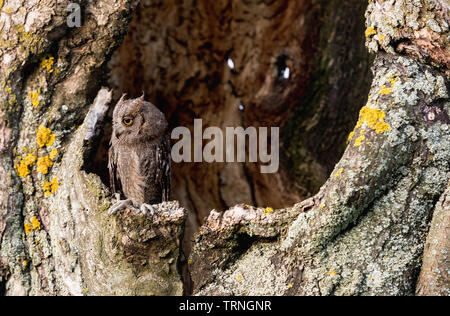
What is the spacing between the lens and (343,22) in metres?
3.47

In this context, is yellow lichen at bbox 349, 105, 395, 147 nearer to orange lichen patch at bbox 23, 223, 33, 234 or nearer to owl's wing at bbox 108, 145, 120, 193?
owl's wing at bbox 108, 145, 120, 193

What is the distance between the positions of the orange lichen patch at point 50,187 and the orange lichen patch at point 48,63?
1.73 feet

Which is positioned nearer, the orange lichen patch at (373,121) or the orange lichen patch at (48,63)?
the orange lichen patch at (373,121)

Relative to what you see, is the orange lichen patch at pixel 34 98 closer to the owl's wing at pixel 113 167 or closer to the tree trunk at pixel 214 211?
the tree trunk at pixel 214 211

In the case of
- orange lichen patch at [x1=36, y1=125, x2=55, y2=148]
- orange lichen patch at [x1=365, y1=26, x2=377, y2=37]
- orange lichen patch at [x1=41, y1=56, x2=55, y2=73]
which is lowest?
orange lichen patch at [x1=36, y1=125, x2=55, y2=148]

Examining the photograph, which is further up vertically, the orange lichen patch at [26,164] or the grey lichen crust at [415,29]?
the grey lichen crust at [415,29]

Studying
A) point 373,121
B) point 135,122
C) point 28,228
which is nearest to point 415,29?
point 373,121

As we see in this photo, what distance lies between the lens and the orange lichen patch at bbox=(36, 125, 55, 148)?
2396mm

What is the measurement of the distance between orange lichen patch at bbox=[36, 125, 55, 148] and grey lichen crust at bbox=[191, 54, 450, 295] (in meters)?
0.91

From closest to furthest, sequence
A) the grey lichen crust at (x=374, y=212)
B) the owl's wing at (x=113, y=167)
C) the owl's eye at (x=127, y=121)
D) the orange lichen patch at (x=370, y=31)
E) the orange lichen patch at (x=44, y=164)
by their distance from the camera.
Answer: the grey lichen crust at (x=374, y=212) < the orange lichen patch at (x=370, y=31) < the orange lichen patch at (x=44, y=164) < the owl's eye at (x=127, y=121) < the owl's wing at (x=113, y=167)

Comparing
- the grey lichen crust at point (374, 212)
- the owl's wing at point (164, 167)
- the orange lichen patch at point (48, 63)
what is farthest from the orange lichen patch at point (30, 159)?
the grey lichen crust at point (374, 212)

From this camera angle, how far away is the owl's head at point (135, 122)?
2.73 m

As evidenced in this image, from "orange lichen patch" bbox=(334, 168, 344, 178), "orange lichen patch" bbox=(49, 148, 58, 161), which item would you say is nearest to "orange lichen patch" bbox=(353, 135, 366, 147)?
"orange lichen patch" bbox=(334, 168, 344, 178)

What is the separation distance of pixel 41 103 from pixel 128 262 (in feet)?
2.94
